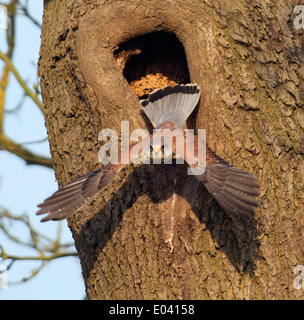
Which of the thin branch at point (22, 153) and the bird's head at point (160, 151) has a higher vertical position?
the thin branch at point (22, 153)

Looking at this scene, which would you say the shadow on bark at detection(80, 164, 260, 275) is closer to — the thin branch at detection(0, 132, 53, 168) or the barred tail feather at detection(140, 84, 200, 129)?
the barred tail feather at detection(140, 84, 200, 129)

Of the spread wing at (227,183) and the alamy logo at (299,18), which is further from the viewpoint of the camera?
the alamy logo at (299,18)

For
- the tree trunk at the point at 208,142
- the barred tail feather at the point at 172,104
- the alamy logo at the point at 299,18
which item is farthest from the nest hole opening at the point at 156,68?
the alamy logo at the point at 299,18

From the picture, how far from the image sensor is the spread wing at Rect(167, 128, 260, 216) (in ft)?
8.32

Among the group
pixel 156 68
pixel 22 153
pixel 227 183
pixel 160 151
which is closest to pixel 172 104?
pixel 156 68

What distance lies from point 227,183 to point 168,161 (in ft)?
1.89

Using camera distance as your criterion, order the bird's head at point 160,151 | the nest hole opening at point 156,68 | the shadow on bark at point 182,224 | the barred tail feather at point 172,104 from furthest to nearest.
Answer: the nest hole opening at point 156,68, the barred tail feather at point 172,104, the bird's head at point 160,151, the shadow on bark at point 182,224

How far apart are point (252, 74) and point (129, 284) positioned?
1.64m

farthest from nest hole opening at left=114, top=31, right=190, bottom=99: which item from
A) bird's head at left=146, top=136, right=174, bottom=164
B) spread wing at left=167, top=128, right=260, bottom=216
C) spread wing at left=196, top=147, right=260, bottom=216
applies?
spread wing at left=196, top=147, right=260, bottom=216

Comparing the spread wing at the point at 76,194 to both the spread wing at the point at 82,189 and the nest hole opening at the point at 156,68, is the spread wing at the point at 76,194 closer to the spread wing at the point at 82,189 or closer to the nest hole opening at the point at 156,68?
the spread wing at the point at 82,189

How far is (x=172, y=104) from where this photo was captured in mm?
3631

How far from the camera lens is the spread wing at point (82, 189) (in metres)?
2.80

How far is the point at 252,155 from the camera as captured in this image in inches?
114

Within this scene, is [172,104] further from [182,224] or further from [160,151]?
[182,224]
